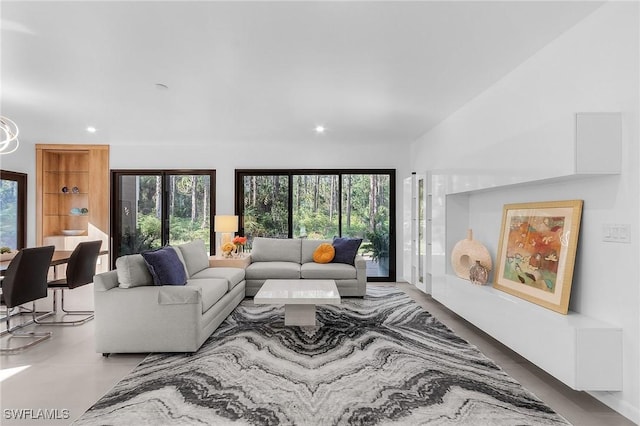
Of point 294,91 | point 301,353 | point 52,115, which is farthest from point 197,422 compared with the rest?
A: point 52,115

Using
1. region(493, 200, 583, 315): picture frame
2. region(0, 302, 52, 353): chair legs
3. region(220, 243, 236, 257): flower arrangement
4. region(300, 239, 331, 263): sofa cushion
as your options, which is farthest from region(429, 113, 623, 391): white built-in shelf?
region(0, 302, 52, 353): chair legs

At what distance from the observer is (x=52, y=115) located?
4.73 metres

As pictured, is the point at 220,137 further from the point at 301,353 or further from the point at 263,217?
the point at 301,353

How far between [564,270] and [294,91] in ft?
9.63

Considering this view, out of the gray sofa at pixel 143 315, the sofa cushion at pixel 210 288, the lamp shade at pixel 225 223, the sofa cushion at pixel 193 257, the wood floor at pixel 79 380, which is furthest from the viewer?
the lamp shade at pixel 225 223

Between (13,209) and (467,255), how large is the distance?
23.7 ft

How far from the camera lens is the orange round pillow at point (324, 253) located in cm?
551

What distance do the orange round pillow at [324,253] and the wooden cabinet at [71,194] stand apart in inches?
153

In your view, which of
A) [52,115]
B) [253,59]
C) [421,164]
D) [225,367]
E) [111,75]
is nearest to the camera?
[225,367]

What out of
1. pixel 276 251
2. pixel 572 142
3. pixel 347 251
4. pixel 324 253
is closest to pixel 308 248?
pixel 324 253

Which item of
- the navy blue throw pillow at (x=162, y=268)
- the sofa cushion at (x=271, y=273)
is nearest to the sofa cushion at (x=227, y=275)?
the sofa cushion at (x=271, y=273)

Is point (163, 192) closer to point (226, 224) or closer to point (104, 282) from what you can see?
point (226, 224)

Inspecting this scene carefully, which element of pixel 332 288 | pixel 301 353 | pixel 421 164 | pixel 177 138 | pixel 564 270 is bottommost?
pixel 301 353

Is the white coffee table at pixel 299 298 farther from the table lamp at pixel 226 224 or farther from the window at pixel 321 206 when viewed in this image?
the window at pixel 321 206
